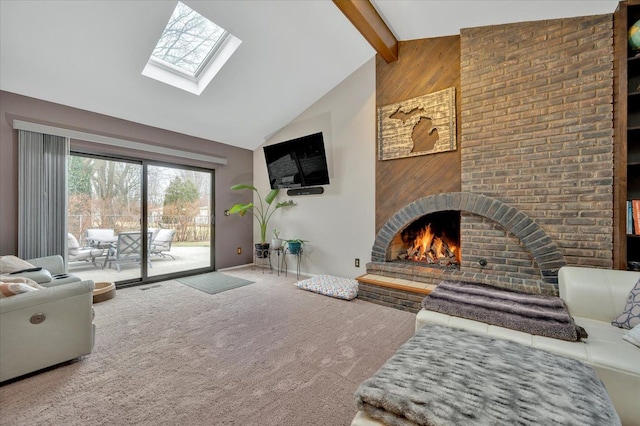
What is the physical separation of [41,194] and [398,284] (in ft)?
14.3

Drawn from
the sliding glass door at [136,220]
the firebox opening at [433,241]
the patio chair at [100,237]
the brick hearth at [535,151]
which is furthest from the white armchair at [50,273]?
the firebox opening at [433,241]

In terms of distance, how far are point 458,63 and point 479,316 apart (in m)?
2.78

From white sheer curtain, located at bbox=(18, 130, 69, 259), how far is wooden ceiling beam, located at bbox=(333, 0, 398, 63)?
370cm

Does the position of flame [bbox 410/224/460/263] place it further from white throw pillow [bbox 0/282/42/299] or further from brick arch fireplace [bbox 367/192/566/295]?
white throw pillow [bbox 0/282/42/299]

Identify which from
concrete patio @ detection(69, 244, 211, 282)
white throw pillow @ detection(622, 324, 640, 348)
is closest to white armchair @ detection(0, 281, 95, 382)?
concrete patio @ detection(69, 244, 211, 282)

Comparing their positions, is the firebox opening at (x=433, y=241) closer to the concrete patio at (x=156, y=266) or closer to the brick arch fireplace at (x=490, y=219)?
the brick arch fireplace at (x=490, y=219)

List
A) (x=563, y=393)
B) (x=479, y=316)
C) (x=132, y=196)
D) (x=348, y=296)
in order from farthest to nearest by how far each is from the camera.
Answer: (x=132, y=196)
(x=348, y=296)
(x=479, y=316)
(x=563, y=393)

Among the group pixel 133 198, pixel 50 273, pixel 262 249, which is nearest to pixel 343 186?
pixel 262 249

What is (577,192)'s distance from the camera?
7.75 feet

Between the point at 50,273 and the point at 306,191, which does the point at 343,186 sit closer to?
the point at 306,191

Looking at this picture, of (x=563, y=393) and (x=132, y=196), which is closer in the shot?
(x=563, y=393)

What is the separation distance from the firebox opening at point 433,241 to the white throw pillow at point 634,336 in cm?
181

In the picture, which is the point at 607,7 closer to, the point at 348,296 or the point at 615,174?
the point at 615,174

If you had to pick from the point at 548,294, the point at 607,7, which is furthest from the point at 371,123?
the point at 548,294
